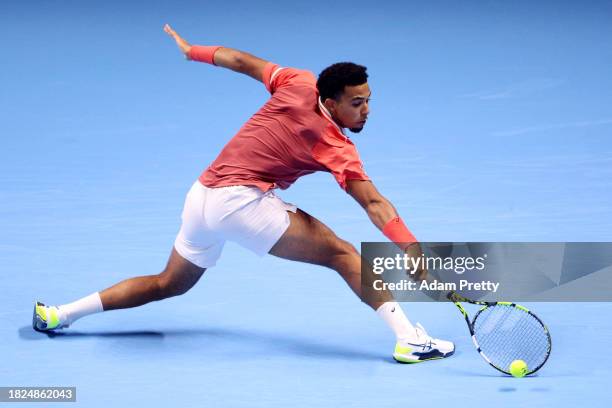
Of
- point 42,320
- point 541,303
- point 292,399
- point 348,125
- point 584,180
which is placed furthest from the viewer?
point 584,180

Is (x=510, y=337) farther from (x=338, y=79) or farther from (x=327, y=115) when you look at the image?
(x=338, y=79)

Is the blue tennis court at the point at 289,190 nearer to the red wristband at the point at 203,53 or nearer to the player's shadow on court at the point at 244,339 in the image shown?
the player's shadow on court at the point at 244,339

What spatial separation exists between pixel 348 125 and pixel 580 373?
1640mm

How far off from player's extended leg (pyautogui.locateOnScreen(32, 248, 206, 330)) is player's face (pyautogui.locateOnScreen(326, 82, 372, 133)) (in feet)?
3.64

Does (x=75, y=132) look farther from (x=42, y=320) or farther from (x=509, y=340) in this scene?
(x=509, y=340)

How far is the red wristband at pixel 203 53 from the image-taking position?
681 centimetres

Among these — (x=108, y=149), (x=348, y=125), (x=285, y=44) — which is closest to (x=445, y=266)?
(x=348, y=125)

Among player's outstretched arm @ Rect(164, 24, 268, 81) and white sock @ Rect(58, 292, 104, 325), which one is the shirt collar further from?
→ white sock @ Rect(58, 292, 104, 325)

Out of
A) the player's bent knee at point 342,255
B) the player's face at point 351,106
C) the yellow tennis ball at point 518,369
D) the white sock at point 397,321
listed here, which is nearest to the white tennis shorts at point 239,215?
the player's bent knee at point 342,255

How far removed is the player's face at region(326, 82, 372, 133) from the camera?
620 centimetres

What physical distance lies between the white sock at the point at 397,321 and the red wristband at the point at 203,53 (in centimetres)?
162

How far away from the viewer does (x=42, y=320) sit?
669 cm

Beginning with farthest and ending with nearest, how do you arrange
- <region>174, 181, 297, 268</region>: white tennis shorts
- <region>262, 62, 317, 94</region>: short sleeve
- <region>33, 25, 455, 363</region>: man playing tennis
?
1. <region>262, 62, 317, 94</region>: short sleeve
2. <region>174, 181, 297, 268</region>: white tennis shorts
3. <region>33, 25, 455, 363</region>: man playing tennis

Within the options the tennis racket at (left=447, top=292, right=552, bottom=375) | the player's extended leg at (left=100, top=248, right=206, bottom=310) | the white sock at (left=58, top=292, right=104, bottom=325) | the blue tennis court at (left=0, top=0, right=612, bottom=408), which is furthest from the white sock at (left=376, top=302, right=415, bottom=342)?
the white sock at (left=58, top=292, right=104, bottom=325)
